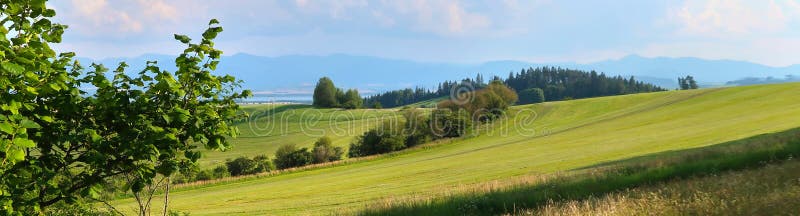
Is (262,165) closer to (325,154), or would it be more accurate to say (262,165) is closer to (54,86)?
(325,154)

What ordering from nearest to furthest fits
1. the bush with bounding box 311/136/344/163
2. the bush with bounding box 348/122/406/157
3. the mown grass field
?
the mown grass field, the bush with bounding box 311/136/344/163, the bush with bounding box 348/122/406/157

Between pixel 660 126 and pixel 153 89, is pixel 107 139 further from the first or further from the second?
pixel 660 126

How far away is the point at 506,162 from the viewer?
32.0m

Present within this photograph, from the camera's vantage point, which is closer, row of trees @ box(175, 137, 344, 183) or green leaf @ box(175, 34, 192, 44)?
green leaf @ box(175, 34, 192, 44)

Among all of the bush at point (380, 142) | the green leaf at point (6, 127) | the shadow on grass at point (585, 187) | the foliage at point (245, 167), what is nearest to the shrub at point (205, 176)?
the foliage at point (245, 167)

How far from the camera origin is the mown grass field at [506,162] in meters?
22.4

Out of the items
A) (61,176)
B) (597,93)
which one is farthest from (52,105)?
(597,93)

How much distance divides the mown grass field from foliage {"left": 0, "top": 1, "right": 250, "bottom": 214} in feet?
21.6

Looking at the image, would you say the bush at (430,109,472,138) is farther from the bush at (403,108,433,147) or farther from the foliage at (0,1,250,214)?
the foliage at (0,1,250,214)

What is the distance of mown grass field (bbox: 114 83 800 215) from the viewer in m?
22.4

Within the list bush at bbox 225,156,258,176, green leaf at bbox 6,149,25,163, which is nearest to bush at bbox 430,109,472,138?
bush at bbox 225,156,258,176

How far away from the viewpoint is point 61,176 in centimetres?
622

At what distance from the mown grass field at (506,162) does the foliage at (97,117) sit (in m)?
6.59

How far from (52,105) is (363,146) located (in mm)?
70071
